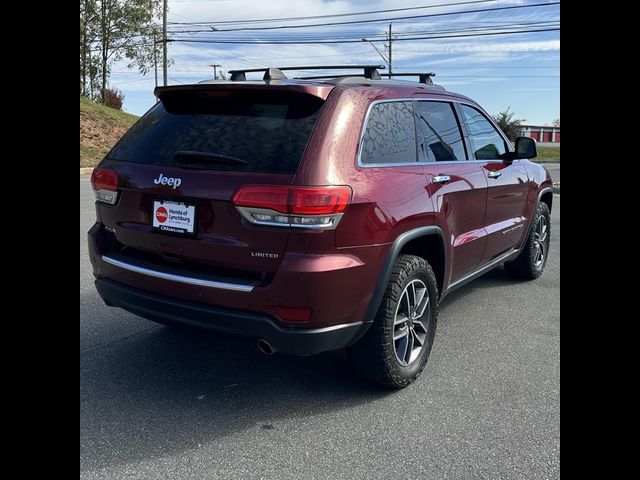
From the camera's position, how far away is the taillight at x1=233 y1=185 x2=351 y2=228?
2.78 m

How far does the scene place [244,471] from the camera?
104 inches

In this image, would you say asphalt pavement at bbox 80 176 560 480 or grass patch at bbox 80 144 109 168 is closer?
asphalt pavement at bbox 80 176 560 480

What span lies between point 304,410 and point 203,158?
4.78ft

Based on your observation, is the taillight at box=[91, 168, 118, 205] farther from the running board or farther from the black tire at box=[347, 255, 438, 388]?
the running board

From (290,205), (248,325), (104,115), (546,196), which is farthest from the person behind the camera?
(104,115)

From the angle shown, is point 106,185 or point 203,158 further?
point 106,185

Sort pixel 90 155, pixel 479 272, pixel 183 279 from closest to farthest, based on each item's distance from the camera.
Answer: pixel 183 279, pixel 479 272, pixel 90 155

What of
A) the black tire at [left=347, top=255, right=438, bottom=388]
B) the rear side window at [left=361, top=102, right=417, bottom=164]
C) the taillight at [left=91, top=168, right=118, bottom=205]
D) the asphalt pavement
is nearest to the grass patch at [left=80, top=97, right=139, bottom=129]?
the asphalt pavement

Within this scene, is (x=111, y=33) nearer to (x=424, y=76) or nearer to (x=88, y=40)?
(x=88, y=40)

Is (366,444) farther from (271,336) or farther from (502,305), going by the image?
(502,305)

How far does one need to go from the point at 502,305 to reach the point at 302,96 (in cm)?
303

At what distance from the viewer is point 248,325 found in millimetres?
2887

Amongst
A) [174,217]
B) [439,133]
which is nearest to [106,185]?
[174,217]
